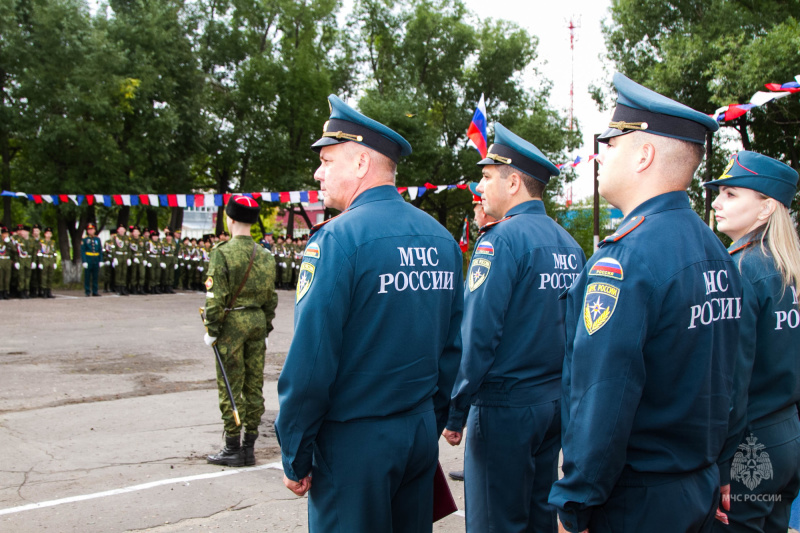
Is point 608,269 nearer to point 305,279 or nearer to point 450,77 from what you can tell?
point 305,279

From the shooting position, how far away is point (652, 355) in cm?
211

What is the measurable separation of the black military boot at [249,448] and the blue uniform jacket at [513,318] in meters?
2.95

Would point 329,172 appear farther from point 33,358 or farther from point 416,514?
point 33,358

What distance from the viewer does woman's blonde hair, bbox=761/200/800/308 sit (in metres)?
3.00

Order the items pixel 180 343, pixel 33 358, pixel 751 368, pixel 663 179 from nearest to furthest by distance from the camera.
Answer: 1. pixel 663 179
2. pixel 751 368
3. pixel 33 358
4. pixel 180 343

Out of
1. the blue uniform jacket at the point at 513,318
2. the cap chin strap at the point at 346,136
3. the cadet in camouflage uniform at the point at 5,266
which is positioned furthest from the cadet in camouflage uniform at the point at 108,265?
the cap chin strap at the point at 346,136

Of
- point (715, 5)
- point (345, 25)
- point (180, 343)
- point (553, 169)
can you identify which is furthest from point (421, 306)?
point (345, 25)

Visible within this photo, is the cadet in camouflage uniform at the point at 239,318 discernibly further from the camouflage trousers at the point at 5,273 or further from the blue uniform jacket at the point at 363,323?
the camouflage trousers at the point at 5,273

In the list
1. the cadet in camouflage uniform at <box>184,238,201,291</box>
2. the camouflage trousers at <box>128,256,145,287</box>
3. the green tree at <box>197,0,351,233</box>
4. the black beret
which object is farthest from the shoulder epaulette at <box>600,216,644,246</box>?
the green tree at <box>197,0,351,233</box>

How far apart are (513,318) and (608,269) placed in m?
1.53

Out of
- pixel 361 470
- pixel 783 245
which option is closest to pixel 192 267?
pixel 361 470

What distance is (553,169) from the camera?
165 inches

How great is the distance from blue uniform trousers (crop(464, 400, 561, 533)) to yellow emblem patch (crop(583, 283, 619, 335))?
4.97ft

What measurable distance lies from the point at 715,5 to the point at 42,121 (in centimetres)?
2260
